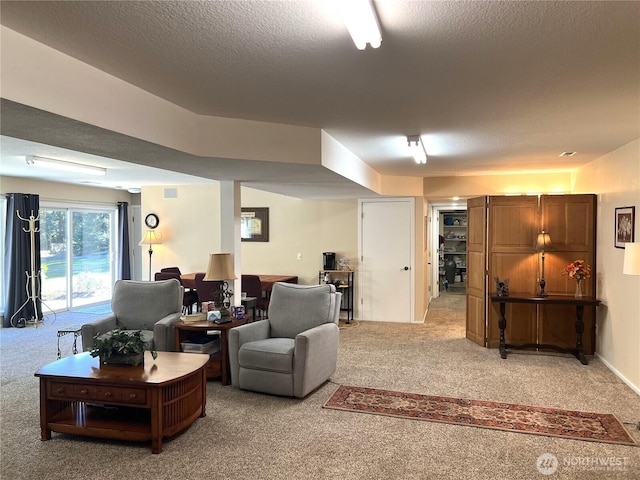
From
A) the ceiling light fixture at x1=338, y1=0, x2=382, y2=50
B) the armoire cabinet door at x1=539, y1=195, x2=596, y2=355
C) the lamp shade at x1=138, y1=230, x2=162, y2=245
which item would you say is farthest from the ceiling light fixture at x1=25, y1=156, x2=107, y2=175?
the armoire cabinet door at x1=539, y1=195, x2=596, y2=355

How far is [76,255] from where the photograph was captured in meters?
8.80

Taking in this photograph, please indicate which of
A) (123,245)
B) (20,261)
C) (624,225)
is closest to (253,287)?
(20,261)

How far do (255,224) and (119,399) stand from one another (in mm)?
5431

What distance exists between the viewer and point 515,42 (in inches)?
85.6

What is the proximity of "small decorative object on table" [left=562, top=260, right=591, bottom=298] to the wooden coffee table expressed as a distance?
14.4ft

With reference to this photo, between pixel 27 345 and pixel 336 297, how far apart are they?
4328 mm

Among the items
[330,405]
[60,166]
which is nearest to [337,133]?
[330,405]

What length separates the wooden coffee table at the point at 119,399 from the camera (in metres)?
3.12

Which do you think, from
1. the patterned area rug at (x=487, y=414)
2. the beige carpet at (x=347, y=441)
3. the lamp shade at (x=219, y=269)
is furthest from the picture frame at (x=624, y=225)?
the lamp shade at (x=219, y=269)

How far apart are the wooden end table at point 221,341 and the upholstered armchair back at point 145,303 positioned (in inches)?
21.0

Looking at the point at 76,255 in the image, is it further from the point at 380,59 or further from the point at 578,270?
the point at 578,270

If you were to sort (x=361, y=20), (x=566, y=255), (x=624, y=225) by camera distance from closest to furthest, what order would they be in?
(x=361, y=20)
(x=624, y=225)
(x=566, y=255)

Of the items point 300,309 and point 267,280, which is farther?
point 267,280

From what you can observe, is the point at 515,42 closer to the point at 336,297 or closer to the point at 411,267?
the point at 336,297
